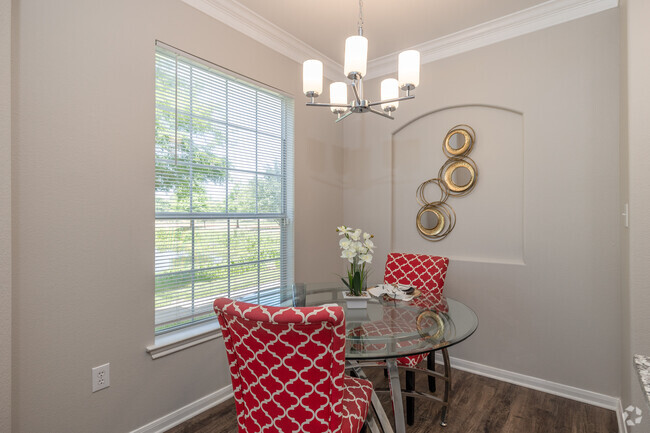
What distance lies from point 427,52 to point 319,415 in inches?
120

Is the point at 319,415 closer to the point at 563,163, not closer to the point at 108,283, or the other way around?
the point at 108,283

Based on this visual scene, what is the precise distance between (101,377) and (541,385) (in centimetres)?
296

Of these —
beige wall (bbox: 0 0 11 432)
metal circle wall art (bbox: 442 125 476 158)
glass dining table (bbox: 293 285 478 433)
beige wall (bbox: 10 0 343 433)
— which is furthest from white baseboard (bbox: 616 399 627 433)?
beige wall (bbox: 0 0 11 432)

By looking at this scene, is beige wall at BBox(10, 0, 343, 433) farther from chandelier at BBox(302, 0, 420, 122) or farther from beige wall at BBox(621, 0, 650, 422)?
beige wall at BBox(621, 0, 650, 422)

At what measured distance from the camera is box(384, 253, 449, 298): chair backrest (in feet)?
8.11

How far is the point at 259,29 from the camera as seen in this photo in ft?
8.95

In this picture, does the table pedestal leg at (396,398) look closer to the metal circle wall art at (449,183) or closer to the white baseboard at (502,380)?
the white baseboard at (502,380)

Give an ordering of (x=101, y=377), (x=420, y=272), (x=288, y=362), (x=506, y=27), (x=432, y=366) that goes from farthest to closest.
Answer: (x=506, y=27)
(x=420, y=272)
(x=432, y=366)
(x=101, y=377)
(x=288, y=362)

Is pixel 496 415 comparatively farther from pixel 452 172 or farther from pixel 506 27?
pixel 506 27

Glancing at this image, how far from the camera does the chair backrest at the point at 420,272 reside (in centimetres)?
247

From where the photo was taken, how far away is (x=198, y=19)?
234 cm

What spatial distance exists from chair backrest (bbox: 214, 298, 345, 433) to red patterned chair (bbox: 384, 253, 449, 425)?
1053mm

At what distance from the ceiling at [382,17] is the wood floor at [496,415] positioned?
283cm

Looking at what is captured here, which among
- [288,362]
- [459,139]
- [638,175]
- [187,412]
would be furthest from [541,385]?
[187,412]
